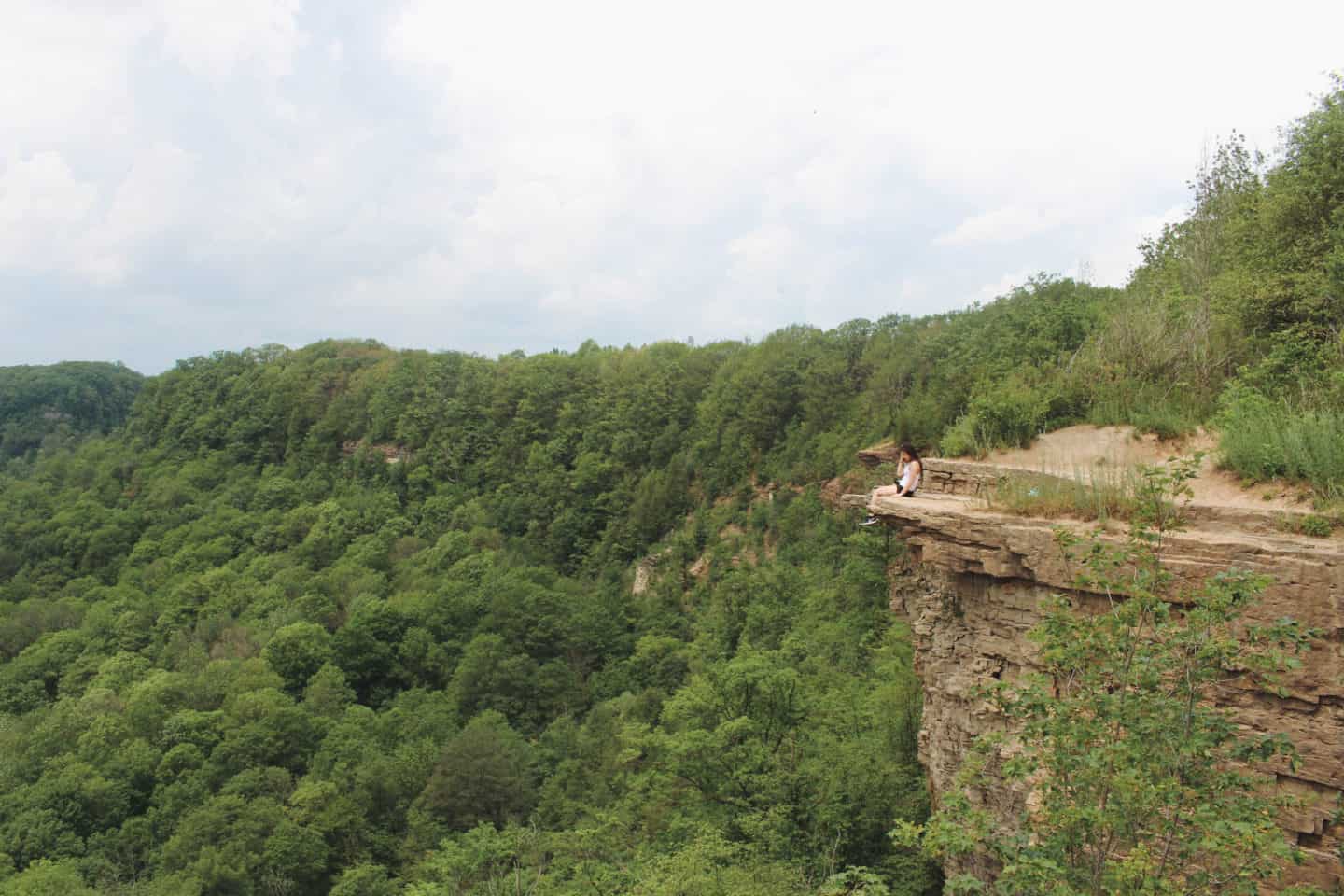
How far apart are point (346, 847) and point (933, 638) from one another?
2427 cm

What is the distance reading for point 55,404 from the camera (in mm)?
81812

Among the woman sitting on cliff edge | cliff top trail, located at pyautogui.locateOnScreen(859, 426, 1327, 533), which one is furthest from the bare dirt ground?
the woman sitting on cliff edge

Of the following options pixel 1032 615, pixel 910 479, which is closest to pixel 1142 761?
pixel 1032 615

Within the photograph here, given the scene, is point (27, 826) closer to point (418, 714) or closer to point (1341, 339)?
point (418, 714)

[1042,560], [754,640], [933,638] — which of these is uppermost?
[1042,560]

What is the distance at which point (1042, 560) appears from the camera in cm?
734

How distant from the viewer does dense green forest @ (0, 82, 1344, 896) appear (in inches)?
433

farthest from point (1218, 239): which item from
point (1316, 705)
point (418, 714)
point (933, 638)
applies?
point (418, 714)

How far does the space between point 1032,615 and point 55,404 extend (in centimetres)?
10231

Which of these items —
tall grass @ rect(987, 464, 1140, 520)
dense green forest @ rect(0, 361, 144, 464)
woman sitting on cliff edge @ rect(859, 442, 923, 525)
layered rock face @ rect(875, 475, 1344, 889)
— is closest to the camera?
layered rock face @ rect(875, 475, 1344, 889)

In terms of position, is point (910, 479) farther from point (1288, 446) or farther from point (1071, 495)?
point (1288, 446)

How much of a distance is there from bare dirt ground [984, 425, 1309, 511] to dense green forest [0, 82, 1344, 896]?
0.78ft

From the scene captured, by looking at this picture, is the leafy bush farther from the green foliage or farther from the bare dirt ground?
the green foliage

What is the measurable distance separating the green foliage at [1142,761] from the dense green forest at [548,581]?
2.63m
